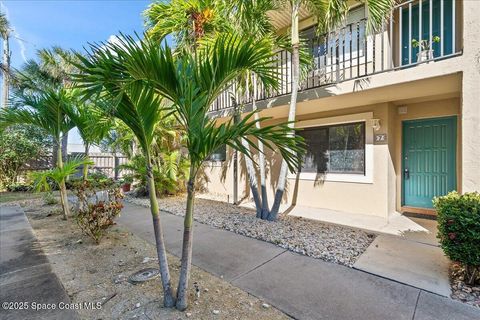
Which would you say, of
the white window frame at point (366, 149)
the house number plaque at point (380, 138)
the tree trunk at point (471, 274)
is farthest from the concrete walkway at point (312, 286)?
the house number plaque at point (380, 138)

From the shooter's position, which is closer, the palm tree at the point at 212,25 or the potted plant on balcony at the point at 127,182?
the palm tree at the point at 212,25

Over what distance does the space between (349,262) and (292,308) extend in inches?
57.3

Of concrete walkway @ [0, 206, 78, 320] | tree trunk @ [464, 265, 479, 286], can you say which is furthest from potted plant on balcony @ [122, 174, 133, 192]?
tree trunk @ [464, 265, 479, 286]

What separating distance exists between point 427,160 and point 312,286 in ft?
16.9

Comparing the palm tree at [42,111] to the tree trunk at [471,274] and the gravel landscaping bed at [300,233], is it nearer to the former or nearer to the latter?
the gravel landscaping bed at [300,233]

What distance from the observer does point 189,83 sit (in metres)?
2.11

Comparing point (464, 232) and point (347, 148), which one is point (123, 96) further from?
point (347, 148)

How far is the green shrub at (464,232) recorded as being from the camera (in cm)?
275

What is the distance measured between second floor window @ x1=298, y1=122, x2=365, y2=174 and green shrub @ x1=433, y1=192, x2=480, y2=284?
3.32 metres

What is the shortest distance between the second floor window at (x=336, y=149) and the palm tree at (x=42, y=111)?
6.08 meters

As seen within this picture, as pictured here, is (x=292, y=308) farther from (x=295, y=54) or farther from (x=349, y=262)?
(x=295, y=54)

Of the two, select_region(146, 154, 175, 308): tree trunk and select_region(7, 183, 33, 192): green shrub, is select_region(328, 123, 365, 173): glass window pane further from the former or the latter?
select_region(7, 183, 33, 192): green shrub

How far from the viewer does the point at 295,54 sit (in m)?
5.16

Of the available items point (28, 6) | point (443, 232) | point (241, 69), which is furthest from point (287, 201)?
point (28, 6)
